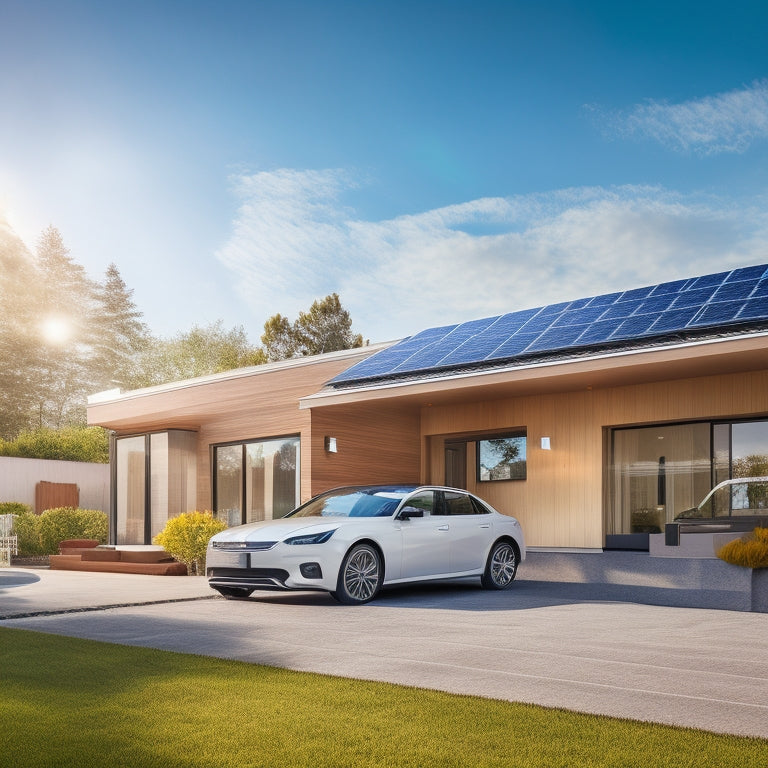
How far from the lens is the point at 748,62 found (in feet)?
75.6

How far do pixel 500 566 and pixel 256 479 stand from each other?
7.41 meters

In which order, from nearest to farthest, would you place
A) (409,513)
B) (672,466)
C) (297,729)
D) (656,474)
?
(297,729), (409,513), (672,466), (656,474)

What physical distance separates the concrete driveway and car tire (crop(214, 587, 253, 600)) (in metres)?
0.15

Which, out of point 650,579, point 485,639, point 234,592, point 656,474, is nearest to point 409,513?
point 234,592

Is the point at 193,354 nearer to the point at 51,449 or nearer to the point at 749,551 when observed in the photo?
the point at 51,449

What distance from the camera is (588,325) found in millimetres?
14828

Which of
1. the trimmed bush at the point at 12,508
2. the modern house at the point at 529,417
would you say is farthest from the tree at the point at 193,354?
the modern house at the point at 529,417

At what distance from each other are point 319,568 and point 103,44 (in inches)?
832

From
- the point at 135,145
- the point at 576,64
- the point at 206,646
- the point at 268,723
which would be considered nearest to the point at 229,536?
the point at 206,646

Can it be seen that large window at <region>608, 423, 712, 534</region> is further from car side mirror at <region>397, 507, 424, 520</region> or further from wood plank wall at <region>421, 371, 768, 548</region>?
car side mirror at <region>397, 507, 424, 520</region>

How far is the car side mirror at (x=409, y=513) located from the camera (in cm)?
1154

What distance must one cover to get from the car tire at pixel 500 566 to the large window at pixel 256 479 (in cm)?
567

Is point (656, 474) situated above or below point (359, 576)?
above

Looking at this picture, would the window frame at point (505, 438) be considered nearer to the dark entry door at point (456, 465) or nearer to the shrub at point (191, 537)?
the dark entry door at point (456, 465)
